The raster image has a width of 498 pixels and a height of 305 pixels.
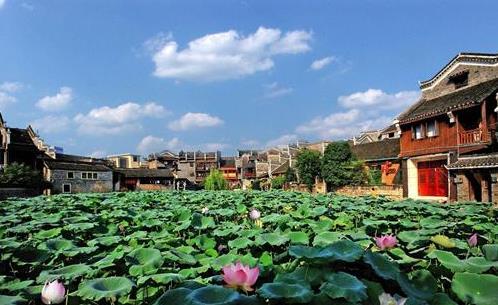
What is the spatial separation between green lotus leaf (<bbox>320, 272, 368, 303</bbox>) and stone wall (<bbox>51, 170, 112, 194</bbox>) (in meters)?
37.9

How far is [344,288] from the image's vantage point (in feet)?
5.10

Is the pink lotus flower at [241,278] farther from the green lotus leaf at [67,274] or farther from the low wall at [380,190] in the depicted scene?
the low wall at [380,190]

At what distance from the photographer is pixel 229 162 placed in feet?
Result: 243

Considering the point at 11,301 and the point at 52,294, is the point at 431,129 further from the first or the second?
the point at 11,301

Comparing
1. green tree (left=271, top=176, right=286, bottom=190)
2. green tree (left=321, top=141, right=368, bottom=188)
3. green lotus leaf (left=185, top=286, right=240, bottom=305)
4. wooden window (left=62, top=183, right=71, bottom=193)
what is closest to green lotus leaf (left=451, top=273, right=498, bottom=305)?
green lotus leaf (left=185, top=286, right=240, bottom=305)

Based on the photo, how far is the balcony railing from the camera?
16.8m

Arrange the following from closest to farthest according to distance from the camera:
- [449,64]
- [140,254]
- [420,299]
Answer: [420,299] → [140,254] → [449,64]

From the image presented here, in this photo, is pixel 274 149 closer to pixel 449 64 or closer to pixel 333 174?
pixel 333 174

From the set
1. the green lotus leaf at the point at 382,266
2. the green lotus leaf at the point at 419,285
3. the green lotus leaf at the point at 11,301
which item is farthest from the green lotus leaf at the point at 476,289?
the green lotus leaf at the point at 11,301

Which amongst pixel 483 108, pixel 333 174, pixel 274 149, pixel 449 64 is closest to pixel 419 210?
pixel 483 108

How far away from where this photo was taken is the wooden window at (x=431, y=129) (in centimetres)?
1983

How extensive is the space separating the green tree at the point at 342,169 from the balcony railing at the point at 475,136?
391 inches

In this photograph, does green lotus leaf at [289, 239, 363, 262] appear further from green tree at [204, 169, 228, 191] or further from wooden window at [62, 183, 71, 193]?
green tree at [204, 169, 228, 191]

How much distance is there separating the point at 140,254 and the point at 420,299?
5.52ft
